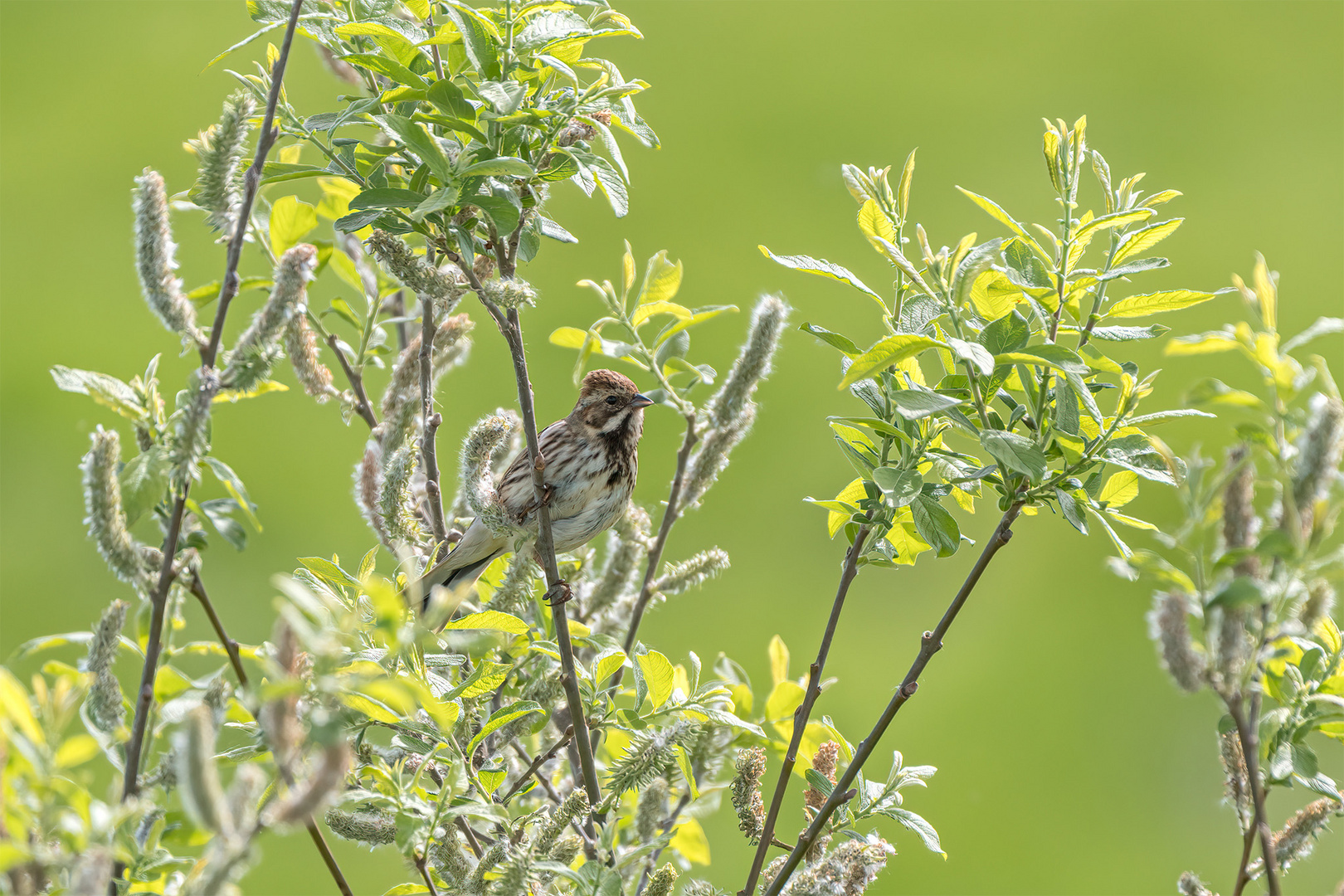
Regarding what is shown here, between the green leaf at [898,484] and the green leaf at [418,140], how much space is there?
0.69 meters

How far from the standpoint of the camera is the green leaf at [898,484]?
1433mm

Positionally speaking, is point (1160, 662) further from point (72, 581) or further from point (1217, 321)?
point (1217, 321)

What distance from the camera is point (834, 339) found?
161 cm

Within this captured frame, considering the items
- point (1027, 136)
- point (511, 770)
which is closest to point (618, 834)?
point (511, 770)

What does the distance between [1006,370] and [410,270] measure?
0.83 metres

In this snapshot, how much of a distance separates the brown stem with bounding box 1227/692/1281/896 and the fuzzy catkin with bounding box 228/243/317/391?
112cm

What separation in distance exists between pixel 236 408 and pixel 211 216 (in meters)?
4.76

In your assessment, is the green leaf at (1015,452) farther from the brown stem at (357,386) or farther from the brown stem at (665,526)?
the brown stem at (357,386)

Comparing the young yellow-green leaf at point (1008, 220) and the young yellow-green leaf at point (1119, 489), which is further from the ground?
the young yellow-green leaf at point (1008, 220)

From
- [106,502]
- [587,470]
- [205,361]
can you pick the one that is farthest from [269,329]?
[587,470]

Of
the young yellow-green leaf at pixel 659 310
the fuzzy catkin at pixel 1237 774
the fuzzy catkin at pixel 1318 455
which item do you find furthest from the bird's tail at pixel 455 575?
the fuzzy catkin at pixel 1318 455

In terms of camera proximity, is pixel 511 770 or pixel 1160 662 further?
pixel 511 770

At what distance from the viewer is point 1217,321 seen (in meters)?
6.61

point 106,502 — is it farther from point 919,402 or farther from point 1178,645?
point 1178,645
